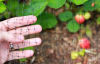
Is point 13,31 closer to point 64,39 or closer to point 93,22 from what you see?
point 64,39

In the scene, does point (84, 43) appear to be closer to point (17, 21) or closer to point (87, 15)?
point (87, 15)

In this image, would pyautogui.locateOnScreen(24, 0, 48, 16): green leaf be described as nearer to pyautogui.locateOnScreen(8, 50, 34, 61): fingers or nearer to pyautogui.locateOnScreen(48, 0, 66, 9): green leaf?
pyautogui.locateOnScreen(48, 0, 66, 9): green leaf

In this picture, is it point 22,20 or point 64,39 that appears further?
point 64,39

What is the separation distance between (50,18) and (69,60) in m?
0.44

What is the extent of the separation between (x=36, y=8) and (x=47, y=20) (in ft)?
1.00

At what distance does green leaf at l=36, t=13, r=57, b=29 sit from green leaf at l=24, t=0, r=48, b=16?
0.24m

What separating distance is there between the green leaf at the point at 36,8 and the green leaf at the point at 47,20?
0.24 meters

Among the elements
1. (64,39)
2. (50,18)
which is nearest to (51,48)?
(64,39)

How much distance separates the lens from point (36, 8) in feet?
5.72

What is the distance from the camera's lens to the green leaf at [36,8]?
1712 millimetres

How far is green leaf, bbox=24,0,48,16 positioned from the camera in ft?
5.62

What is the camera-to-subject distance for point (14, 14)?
2055 millimetres

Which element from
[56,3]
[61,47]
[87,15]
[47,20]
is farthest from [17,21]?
[87,15]

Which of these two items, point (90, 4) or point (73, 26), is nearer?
point (90, 4)
